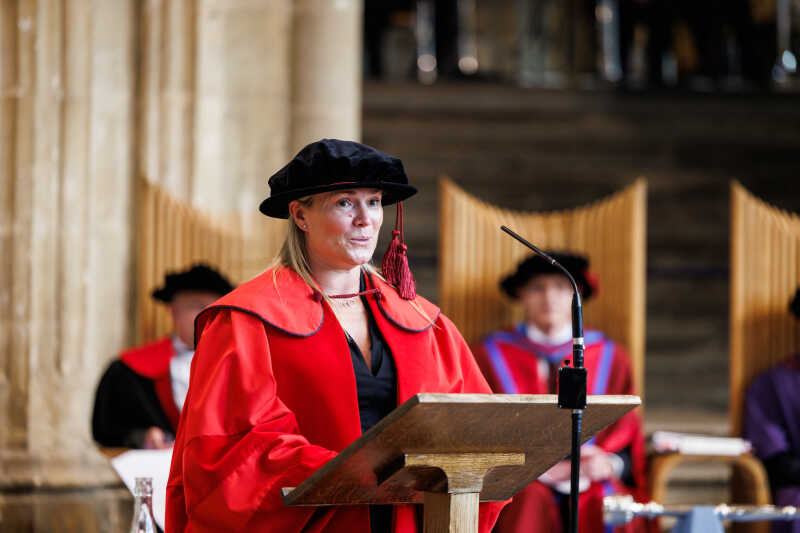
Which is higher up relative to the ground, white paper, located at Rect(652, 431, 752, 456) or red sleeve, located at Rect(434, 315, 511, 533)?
red sleeve, located at Rect(434, 315, 511, 533)

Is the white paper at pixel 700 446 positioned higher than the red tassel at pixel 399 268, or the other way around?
the red tassel at pixel 399 268

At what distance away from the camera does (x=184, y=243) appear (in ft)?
14.8

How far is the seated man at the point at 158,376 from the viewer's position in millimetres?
4070

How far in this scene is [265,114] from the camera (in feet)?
16.2

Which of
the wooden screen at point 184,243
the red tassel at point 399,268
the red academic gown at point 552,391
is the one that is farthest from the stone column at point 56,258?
the red tassel at point 399,268

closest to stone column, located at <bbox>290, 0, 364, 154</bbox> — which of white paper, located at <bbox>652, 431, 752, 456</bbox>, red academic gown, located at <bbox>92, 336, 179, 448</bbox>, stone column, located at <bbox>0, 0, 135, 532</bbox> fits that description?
stone column, located at <bbox>0, 0, 135, 532</bbox>

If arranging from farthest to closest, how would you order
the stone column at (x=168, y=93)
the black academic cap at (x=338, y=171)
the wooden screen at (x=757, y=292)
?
1. the stone column at (x=168, y=93)
2. the wooden screen at (x=757, y=292)
3. the black academic cap at (x=338, y=171)

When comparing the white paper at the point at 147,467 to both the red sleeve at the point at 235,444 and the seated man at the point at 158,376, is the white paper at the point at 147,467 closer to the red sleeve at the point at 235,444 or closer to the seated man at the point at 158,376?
the seated man at the point at 158,376

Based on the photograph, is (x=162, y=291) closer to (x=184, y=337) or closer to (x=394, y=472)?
(x=184, y=337)

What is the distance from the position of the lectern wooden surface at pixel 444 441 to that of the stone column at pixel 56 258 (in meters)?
2.81

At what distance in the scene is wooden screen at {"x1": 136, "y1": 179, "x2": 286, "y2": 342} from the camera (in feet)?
14.7

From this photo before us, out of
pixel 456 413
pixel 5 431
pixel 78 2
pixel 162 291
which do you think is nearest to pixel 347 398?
pixel 456 413

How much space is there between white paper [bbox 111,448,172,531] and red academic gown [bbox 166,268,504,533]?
130 centimetres

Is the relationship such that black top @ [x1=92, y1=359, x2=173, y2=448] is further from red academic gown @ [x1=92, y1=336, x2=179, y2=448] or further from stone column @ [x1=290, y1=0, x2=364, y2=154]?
stone column @ [x1=290, y1=0, x2=364, y2=154]
